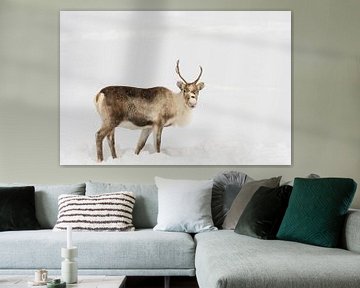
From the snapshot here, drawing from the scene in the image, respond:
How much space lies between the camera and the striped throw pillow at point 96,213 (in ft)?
15.4

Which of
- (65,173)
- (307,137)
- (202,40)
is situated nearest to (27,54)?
(65,173)

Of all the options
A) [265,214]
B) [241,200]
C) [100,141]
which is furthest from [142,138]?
[265,214]

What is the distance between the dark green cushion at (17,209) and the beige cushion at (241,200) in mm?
1458

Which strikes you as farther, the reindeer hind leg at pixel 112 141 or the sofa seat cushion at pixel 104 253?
the reindeer hind leg at pixel 112 141

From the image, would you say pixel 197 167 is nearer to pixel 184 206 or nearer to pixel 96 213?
pixel 184 206

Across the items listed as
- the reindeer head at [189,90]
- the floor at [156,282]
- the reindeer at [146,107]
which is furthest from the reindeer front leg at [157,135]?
the floor at [156,282]

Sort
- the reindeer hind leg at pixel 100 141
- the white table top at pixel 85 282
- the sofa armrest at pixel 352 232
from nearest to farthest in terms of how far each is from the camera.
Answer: the white table top at pixel 85 282, the sofa armrest at pixel 352 232, the reindeer hind leg at pixel 100 141

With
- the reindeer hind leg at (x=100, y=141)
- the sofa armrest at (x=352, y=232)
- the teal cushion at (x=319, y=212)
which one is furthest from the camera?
the reindeer hind leg at (x=100, y=141)

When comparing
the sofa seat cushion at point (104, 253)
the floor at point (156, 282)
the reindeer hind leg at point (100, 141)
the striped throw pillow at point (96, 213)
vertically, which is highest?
the reindeer hind leg at point (100, 141)

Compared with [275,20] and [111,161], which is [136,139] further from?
[275,20]

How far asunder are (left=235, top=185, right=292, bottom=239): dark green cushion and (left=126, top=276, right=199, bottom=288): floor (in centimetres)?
80

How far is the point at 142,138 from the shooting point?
17.9 ft

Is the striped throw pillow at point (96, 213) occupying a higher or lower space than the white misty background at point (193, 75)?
lower

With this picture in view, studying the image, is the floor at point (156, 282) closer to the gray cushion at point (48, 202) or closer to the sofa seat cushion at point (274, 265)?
the gray cushion at point (48, 202)
